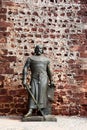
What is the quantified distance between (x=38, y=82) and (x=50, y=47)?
54.2 inches

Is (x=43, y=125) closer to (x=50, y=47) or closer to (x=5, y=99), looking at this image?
(x=5, y=99)

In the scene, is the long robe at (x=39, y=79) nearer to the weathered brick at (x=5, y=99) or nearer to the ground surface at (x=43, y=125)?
the ground surface at (x=43, y=125)

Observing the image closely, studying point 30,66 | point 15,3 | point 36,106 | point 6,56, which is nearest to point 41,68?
point 30,66

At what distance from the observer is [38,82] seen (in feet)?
23.6

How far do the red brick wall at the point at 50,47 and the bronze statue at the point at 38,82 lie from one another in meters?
1.00

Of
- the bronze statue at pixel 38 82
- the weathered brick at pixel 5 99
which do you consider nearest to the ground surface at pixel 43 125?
the bronze statue at pixel 38 82

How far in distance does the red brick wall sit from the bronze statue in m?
1.00

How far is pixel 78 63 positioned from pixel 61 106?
1006mm

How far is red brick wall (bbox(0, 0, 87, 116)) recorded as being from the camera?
26.9 ft

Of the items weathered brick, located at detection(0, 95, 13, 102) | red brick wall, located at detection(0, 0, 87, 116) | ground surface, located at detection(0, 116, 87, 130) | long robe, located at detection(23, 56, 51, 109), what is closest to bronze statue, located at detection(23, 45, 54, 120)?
long robe, located at detection(23, 56, 51, 109)

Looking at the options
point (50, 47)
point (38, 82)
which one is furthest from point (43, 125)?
point (50, 47)

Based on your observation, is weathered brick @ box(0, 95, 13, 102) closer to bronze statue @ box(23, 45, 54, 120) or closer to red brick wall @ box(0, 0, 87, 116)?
red brick wall @ box(0, 0, 87, 116)

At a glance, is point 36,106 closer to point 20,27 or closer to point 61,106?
point 61,106

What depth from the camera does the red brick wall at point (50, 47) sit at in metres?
8.19
